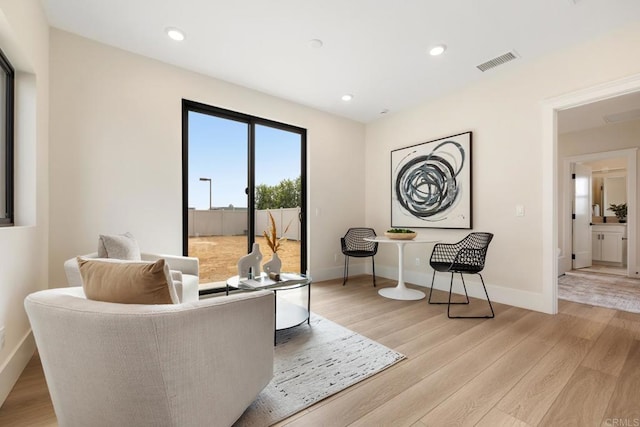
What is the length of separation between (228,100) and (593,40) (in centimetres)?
390

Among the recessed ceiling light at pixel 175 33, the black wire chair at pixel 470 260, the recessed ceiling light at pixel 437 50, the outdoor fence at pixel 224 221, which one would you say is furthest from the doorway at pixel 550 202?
the recessed ceiling light at pixel 175 33

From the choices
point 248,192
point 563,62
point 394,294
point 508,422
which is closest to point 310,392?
point 508,422

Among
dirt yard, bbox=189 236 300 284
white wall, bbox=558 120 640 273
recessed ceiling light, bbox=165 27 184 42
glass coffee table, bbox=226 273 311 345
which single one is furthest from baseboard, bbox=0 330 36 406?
white wall, bbox=558 120 640 273

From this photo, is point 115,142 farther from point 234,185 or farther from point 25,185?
point 234,185

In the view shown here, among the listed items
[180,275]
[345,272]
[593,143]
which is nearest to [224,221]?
[180,275]

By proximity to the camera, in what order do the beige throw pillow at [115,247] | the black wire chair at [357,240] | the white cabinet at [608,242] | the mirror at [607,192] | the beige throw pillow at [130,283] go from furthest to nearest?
the mirror at [607,192], the white cabinet at [608,242], the black wire chair at [357,240], the beige throw pillow at [115,247], the beige throw pillow at [130,283]

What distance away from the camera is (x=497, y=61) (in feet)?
10.0

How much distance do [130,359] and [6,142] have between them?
213cm

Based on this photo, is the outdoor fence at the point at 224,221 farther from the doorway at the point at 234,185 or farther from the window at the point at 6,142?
the window at the point at 6,142

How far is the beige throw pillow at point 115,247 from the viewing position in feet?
6.73

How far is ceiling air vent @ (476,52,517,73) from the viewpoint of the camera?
9.64 ft

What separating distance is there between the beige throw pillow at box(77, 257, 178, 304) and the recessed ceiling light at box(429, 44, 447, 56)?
3.10m

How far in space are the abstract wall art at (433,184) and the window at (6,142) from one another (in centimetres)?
421

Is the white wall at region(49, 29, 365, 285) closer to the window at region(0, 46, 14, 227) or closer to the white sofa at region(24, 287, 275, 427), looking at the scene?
the window at region(0, 46, 14, 227)
